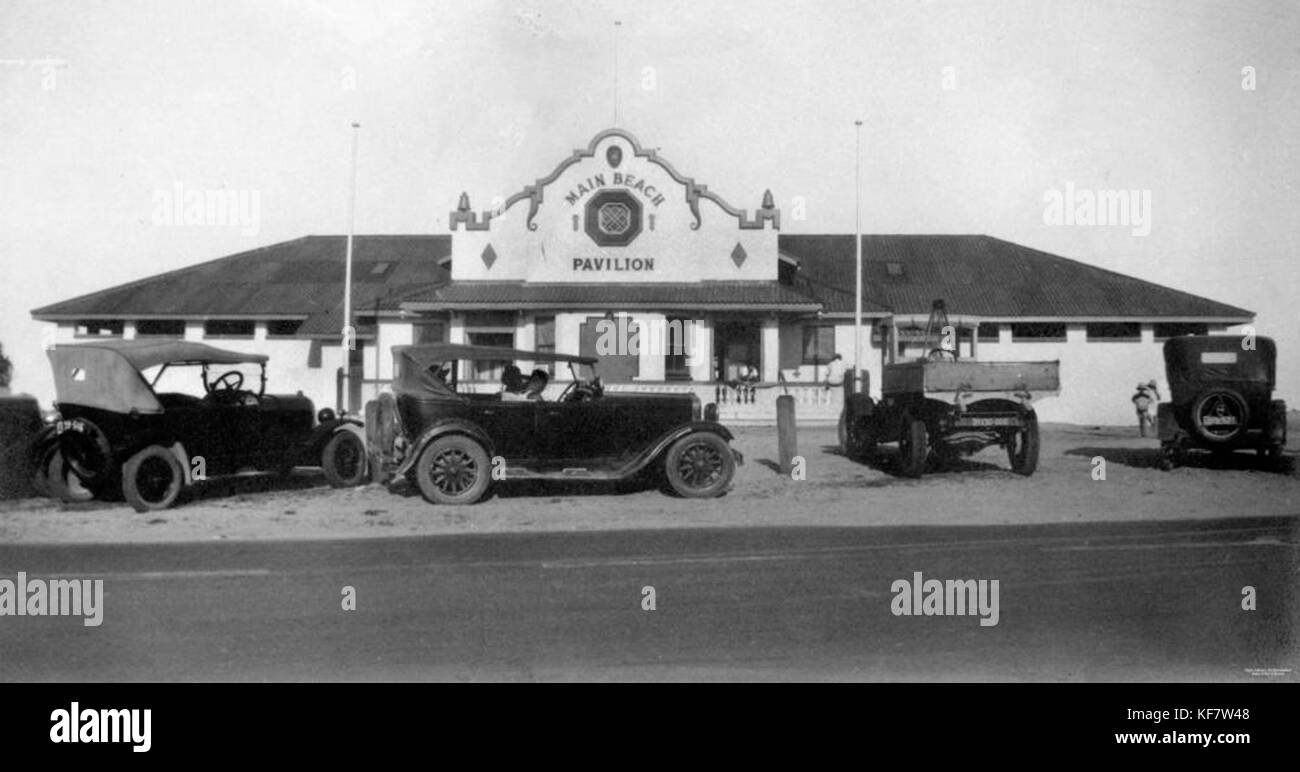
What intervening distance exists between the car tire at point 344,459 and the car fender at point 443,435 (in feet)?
7.22

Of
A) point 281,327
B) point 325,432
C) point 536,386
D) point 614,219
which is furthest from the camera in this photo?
point 281,327

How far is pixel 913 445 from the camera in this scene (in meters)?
15.3

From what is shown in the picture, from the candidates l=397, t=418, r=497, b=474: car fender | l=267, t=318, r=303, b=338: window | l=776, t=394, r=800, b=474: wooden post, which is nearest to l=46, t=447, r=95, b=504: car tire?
l=397, t=418, r=497, b=474: car fender

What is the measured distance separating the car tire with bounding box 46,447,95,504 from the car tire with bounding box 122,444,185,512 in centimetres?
96

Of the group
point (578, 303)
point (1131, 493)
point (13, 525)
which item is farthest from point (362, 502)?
point (578, 303)

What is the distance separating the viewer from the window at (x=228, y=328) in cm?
2945

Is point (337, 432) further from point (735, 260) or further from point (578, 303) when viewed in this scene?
point (735, 260)

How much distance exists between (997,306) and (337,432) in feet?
73.7

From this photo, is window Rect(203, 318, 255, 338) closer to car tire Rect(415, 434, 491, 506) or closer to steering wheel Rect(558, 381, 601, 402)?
car tire Rect(415, 434, 491, 506)

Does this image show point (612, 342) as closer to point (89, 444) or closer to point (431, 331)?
point (431, 331)

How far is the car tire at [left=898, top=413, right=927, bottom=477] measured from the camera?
15211mm

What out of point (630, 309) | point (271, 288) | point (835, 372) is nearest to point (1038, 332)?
point (835, 372)

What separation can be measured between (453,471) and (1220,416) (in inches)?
430

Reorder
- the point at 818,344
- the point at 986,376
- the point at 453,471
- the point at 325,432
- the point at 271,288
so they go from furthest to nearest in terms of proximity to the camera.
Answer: the point at 818,344
the point at 271,288
the point at 986,376
the point at 325,432
the point at 453,471
